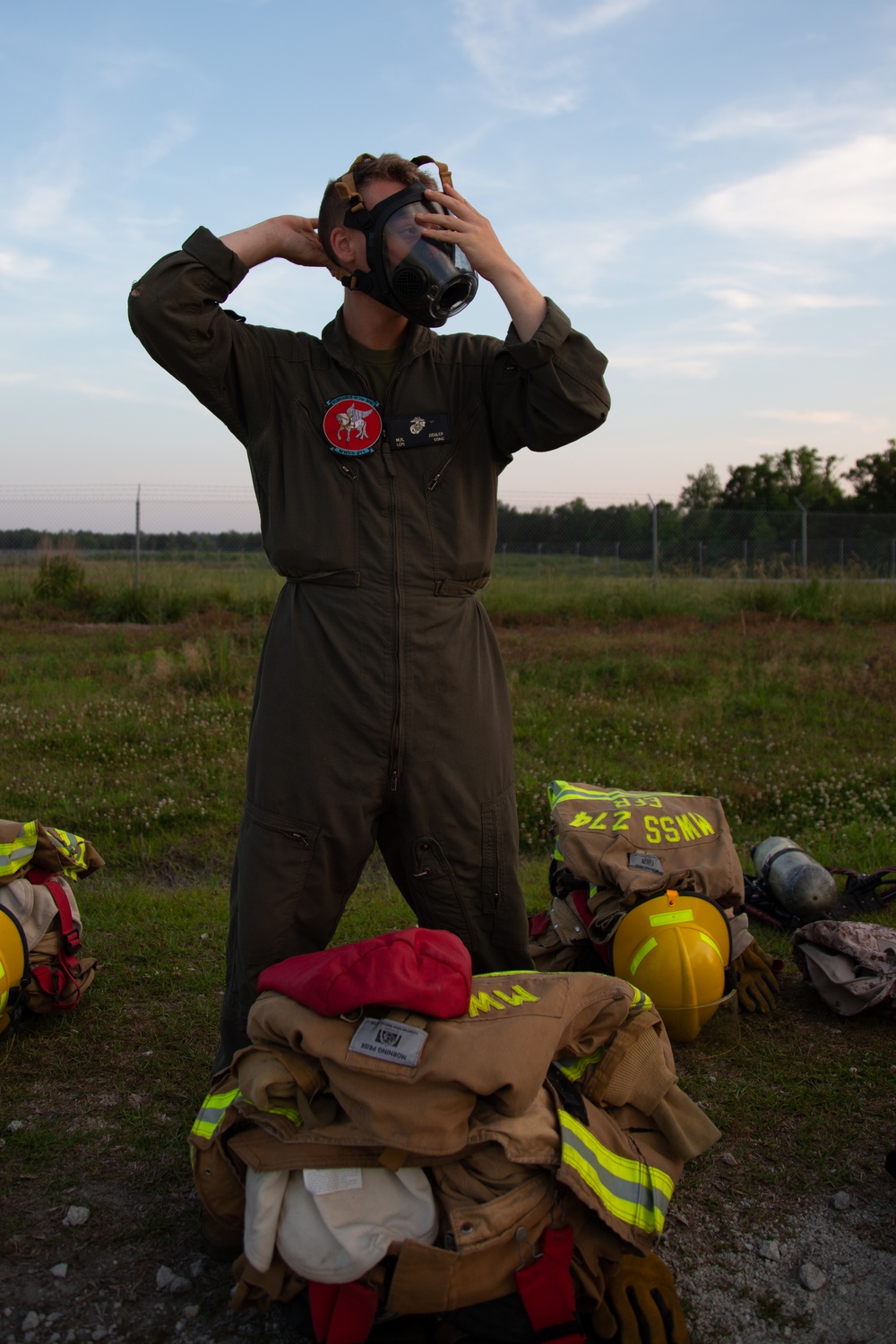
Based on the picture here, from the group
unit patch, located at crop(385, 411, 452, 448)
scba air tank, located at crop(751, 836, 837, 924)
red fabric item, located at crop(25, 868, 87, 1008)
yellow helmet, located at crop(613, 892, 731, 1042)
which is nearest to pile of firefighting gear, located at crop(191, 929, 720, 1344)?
yellow helmet, located at crop(613, 892, 731, 1042)

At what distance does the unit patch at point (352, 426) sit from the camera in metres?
2.60

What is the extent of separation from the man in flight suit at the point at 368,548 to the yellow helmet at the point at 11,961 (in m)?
0.93

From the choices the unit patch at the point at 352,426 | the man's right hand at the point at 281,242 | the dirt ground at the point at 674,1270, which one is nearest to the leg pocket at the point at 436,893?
the dirt ground at the point at 674,1270

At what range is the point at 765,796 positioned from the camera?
635 centimetres

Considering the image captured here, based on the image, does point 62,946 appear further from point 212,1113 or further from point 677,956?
point 677,956

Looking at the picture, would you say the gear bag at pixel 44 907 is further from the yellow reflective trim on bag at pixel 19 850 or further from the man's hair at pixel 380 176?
the man's hair at pixel 380 176

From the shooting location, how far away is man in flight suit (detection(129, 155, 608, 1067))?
251cm

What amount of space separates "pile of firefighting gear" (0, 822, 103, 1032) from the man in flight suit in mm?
980

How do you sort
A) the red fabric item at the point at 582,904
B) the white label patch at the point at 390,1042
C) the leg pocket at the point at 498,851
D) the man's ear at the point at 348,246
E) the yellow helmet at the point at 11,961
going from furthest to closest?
the red fabric item at the point at 582,904 < the yellow helmet at the point at 11,961 < the leg pocket at the point at 498,851 < the man's ear at the point at 348,246 < the white label patch at the point at 390,1042

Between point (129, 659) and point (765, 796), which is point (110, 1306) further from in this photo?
point (129, 659)

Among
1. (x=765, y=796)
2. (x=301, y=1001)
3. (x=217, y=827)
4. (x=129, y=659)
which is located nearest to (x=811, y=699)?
(x=765, y=796)

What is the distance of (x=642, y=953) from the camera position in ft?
11.2

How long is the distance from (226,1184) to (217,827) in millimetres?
3724

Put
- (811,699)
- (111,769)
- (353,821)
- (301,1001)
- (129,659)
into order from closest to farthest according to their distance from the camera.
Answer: (301,1001), (353,821), (111,769), (811,699), (129,659)
